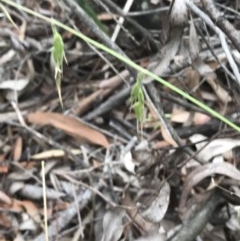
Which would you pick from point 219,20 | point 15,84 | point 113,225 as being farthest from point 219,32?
point 15,84

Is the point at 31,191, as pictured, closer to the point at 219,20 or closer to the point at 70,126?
the point at 70,126

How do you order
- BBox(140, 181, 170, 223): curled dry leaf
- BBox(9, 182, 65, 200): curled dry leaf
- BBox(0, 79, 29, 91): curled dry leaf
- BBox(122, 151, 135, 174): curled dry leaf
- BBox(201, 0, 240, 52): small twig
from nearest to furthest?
1. BBox(201, 0, 240, 52): small twig
2. BBox(140, 181, 170, 223): curled dry leaf
3. BBox(122, 151, 135, 174): curled dry leaf
4. BBox(9, 182, 65, 200): curled dry leaf
5. BBox(0, 79, 29, 91): curled dry leaf

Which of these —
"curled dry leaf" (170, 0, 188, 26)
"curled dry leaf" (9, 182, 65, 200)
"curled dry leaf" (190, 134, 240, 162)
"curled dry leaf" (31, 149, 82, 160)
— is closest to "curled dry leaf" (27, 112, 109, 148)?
"curled dry leaf" (31, 149, 82, 160)

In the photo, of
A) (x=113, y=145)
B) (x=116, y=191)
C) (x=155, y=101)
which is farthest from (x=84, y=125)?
(x=155, y=101)

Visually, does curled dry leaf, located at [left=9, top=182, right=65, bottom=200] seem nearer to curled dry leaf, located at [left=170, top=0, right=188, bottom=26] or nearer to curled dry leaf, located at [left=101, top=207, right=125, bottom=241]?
curled dry leaf, located at [left=101, top=207, right=125, bottom=241]

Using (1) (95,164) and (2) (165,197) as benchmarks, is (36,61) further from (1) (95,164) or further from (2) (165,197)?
(2) (165,197)

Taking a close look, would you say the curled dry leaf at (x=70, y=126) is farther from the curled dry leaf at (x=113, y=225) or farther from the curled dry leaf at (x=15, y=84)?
the curled dry leaf at (x=113, y=225)

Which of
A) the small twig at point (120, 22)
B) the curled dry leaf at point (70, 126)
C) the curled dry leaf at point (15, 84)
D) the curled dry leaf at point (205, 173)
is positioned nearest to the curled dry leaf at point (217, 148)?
the curled dry leaf at point (205, 173)
